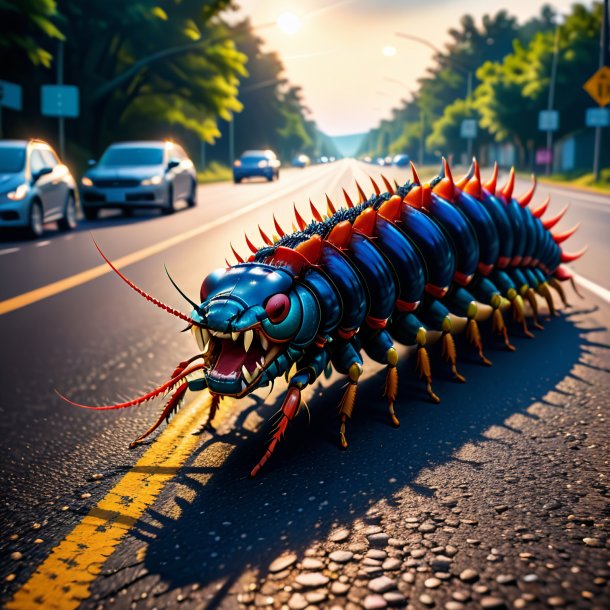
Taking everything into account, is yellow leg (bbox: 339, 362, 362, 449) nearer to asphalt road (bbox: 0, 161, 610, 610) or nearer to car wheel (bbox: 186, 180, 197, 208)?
asphalt road (bbox: 0, 161, 610, 610)

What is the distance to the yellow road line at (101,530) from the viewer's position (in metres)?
2.84

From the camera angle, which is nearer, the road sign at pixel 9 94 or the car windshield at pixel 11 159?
the car windshield at pixel 11 159

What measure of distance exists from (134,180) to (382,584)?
18791mm

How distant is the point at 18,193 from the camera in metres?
15.4

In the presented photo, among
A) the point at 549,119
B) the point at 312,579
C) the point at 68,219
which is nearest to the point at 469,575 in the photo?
the point at 312,579

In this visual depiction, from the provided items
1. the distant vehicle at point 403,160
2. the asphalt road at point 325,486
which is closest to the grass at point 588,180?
the distant vehicle at point 403,160

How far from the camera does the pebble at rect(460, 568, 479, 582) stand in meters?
2.84

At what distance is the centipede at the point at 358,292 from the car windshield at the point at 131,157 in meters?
16.4

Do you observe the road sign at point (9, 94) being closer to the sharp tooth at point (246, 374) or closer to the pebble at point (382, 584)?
the sharp tooth at point (246, 374)

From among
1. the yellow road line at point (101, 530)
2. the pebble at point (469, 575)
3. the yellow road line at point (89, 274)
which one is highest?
the pebble at point (469, 575)

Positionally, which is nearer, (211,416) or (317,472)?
(317,472)

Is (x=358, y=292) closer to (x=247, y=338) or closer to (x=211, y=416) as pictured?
(x=247, y=338)

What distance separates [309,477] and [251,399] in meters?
1.45

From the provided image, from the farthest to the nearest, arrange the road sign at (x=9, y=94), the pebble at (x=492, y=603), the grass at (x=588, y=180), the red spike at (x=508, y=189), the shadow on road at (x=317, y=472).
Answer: the grass at (x=588, y=180) < the road sign at (x=9, y=94) < the red spike at (x=508, y=189) < the shadow on road at (x=317, y=472) < the pebble at (x=492, y=603)
